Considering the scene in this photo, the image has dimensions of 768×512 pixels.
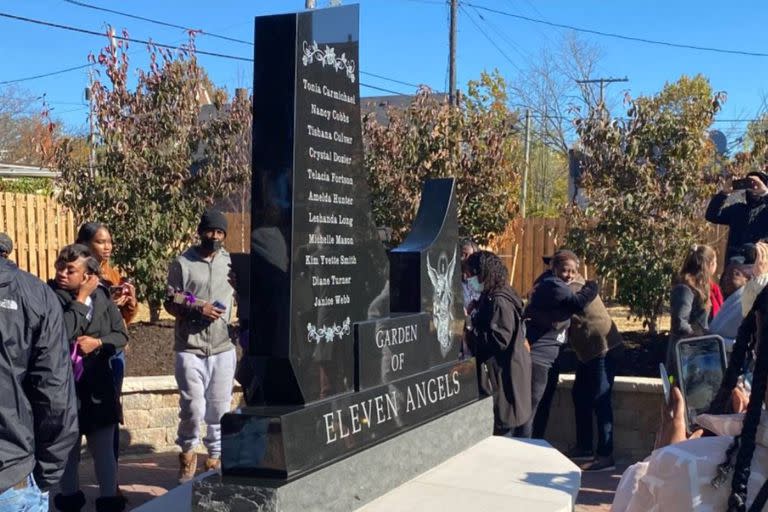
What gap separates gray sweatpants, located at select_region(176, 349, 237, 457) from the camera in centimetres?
655

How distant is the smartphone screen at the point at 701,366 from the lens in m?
3.60

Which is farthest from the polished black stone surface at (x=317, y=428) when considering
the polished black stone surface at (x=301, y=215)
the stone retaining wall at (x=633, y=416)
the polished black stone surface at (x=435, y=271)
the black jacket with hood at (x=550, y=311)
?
the stone retaining wall at (x=633, y=416)

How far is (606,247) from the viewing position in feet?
35.6

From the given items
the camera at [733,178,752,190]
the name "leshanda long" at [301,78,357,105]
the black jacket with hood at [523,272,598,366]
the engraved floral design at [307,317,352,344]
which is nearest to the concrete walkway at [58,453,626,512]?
the black jacket with hood at [523,272,598,366]

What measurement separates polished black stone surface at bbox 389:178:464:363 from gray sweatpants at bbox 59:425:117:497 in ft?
6.92

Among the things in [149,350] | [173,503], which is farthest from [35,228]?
[173,503]

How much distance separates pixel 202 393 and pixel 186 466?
0.55 metres

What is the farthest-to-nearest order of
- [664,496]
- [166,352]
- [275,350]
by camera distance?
[166,352] → [275,350] → [664,496]

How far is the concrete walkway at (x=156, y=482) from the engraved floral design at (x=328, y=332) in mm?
2957

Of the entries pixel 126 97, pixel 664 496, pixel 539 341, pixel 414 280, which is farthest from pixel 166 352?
pixel 664 496

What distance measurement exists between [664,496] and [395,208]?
10.8 meters

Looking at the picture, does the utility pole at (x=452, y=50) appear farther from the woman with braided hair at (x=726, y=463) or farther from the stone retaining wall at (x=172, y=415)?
the woman with braided hair at (x=726, y=463)

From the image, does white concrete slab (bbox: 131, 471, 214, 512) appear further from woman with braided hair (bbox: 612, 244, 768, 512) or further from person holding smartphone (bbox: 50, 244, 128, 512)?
woman with braided hair (bbox: 612, 244, 768, 512)

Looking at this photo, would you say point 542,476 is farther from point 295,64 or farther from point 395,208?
point 395,208
